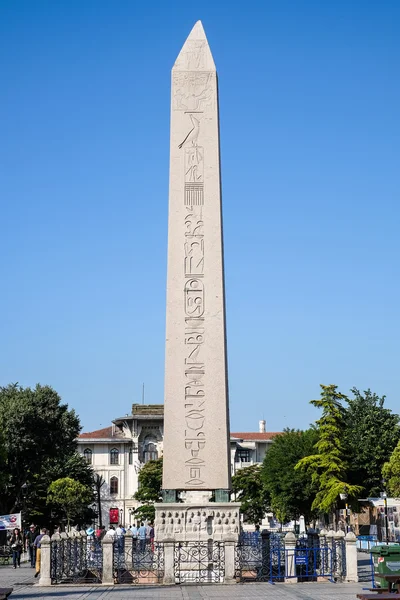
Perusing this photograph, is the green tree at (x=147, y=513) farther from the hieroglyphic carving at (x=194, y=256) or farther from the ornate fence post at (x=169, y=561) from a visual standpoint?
the hieroglyphic carving at (x=194, y=256)

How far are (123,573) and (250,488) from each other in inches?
1707

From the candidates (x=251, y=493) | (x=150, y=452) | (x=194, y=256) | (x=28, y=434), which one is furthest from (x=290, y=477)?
(x=194, y=256)

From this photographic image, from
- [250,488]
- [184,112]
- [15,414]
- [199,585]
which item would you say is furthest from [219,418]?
[250,488]

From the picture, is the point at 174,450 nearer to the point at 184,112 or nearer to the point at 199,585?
the point at 199,585

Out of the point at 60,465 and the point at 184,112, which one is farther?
the point at 60,465

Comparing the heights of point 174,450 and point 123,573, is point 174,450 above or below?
above

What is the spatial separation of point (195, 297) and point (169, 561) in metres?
5.30

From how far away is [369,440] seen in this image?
4803 centimetres

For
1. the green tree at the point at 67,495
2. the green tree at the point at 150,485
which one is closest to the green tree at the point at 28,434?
the green tree at the point at 67,495

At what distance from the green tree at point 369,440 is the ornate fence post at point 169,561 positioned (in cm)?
2881

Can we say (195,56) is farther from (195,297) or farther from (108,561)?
(108,561)

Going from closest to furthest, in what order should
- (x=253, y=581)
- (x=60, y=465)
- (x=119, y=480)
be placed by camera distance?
(x=253, y=581) < (x=60, y=465) < (x=119, y=480)

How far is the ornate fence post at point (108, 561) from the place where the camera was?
18734 millimetres

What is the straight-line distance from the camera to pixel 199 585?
1795cm
